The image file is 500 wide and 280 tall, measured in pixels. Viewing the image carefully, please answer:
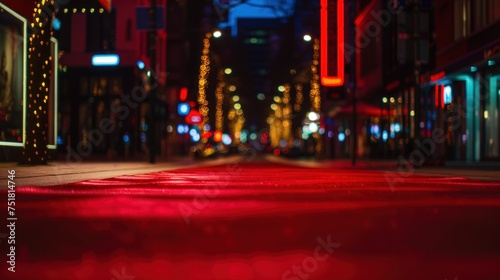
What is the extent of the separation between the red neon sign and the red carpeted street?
33.5 m

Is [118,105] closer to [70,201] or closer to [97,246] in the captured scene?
[70,201]

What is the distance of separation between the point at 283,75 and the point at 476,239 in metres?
99.3

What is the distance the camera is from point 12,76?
25.5 m

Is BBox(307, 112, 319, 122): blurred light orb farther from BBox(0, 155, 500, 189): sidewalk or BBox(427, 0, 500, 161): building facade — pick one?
BBox(0, 155, 500, 189): sidewalk

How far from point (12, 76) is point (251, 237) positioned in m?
20.7

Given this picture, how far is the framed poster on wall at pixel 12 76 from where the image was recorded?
80.4ft

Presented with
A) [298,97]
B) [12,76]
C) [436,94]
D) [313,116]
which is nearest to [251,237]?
[12,76]

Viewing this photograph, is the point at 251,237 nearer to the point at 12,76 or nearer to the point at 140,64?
the point at 12,76

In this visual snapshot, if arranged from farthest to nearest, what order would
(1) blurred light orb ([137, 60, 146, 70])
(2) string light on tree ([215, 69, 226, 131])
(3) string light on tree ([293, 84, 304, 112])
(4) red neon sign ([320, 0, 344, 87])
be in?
1. (2) string light on tree ([215, 69, 226, 131])
2. (3) string light on tree ([293, 84, 304, 112])
3. (1) blurred light orb ([137, 60, 146, 70])
4. (4) red neon sign ([320, 0, 344, 87])

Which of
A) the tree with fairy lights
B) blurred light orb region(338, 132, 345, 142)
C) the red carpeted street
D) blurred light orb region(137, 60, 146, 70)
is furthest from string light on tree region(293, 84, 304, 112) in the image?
the red carpeted street

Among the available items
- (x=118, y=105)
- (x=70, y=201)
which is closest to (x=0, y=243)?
Result: (x=70, y=201)

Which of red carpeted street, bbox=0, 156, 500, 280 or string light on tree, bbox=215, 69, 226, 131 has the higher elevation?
string light on tree, bbox=215, 69, 226, 131

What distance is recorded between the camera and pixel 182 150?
77.1m

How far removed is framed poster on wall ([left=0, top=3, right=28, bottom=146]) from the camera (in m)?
24.5
